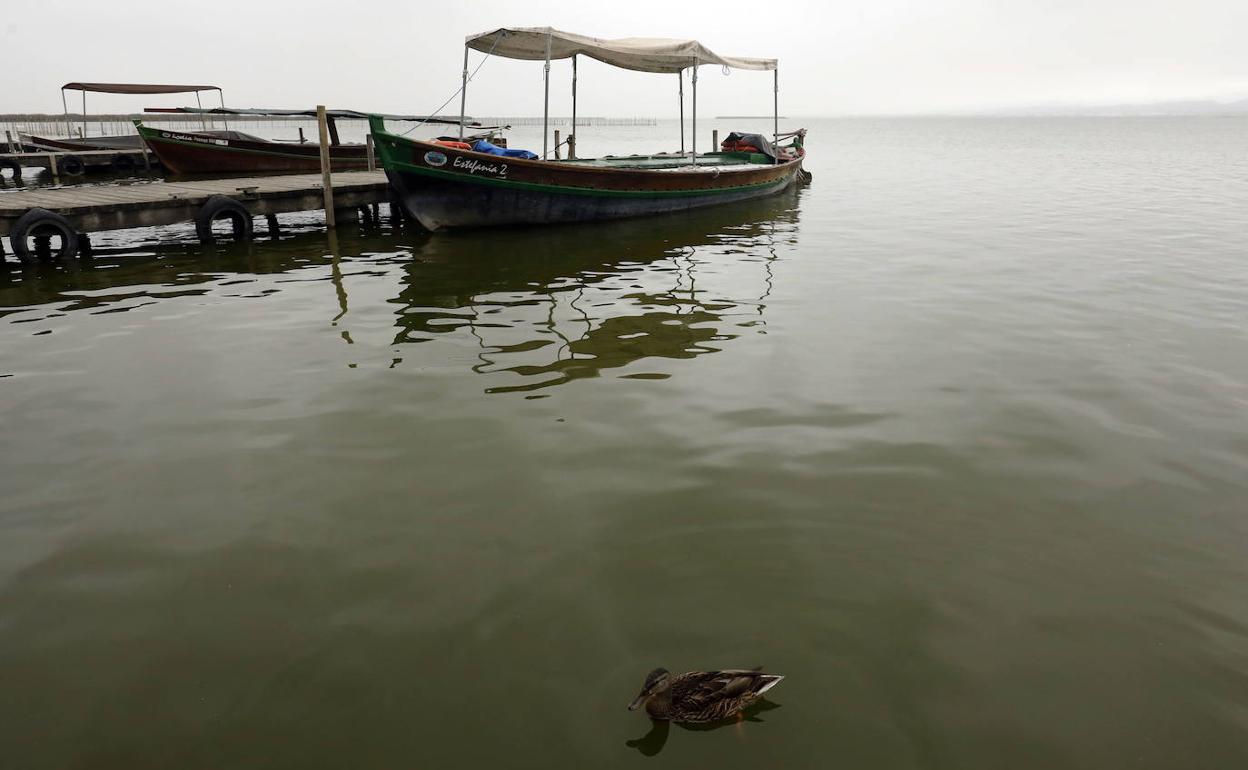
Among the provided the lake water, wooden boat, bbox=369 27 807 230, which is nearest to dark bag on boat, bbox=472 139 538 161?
wooden boat, bbox=369 27 807 230

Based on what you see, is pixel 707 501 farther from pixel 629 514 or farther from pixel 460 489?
pixel 460 489

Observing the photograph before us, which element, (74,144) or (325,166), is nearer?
(325,166)

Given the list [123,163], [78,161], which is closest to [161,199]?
[78,161]

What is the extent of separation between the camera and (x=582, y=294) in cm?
1015

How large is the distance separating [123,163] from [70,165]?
6.69 feet

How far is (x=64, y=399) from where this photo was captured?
621cm

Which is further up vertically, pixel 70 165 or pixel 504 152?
pixel 70 165

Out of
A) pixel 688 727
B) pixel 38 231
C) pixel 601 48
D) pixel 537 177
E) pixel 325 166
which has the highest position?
pixel 601 48

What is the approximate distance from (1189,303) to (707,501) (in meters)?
8.10

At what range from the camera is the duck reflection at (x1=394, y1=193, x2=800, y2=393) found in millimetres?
7498

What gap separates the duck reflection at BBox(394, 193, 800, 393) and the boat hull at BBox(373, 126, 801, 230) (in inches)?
15.0

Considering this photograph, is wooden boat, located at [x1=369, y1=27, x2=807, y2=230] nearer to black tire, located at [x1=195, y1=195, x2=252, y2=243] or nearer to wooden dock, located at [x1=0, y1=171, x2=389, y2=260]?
wooden dock, located at [x1=0, y1=171, x2=389, y2=260]

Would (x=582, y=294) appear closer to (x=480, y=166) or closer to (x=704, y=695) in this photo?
(x=480, y=166)

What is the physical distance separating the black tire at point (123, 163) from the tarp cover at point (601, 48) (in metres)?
21.1
